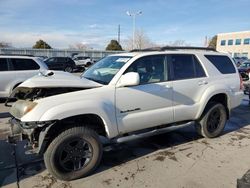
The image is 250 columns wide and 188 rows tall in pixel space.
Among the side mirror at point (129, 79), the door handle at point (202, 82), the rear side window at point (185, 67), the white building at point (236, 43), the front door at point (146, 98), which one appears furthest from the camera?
the white building at point (236, 43)

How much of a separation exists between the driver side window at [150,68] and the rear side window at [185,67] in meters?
0.24

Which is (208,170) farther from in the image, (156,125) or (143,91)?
(143,91)

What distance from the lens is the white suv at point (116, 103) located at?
3.72 meters

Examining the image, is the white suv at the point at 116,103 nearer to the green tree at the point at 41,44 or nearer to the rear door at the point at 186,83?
the rear door at the point at 186,83

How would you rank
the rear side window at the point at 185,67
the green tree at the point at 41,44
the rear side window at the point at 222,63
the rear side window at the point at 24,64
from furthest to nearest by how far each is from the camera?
the green tree at the point at 41,44, the rear side window at the point at 24,64, the rear side window at the point at 222,63, the rear side window at the point at 185,67

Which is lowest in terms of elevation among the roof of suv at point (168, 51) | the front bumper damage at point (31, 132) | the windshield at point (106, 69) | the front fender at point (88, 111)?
the front bumper damage at point (31, 132)

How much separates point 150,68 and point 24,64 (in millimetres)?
6728

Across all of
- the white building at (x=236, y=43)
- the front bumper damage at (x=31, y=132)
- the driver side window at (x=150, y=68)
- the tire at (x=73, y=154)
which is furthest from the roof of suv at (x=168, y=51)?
the white building at (x=236, y=43)

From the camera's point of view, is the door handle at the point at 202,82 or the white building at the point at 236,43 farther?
the white building at the point at 236,43

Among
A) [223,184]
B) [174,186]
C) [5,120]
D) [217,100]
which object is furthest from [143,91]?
[5,120]

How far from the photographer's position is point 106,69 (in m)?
4.71

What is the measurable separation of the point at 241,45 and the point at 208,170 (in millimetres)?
70061

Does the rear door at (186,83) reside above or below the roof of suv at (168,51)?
below

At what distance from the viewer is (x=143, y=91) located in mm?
4430
